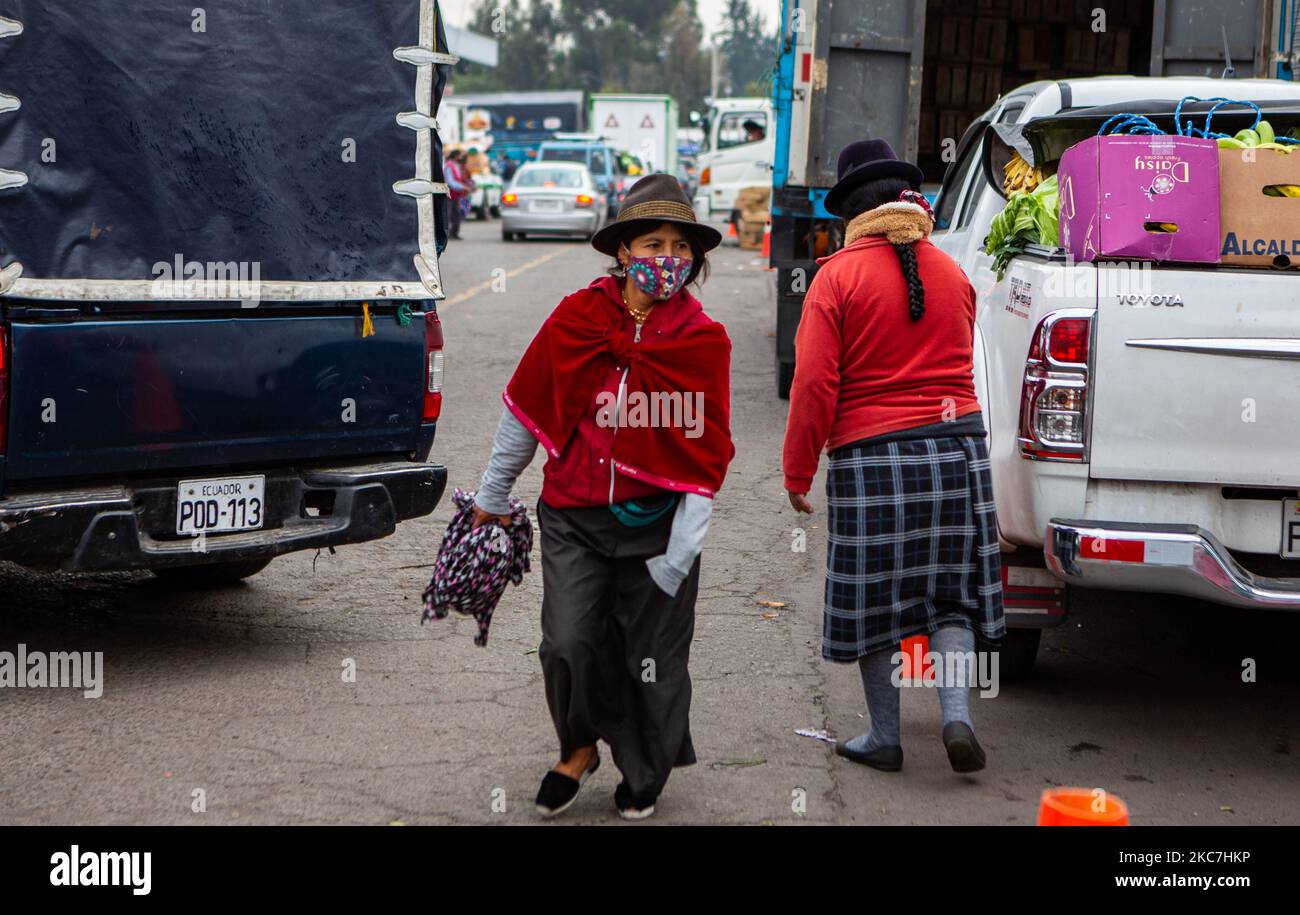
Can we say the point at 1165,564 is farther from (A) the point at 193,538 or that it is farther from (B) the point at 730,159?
(B) the point at 730,159

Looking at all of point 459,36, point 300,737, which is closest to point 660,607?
point 300,737

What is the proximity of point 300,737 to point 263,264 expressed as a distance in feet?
5.73

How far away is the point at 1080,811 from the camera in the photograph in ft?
10.8

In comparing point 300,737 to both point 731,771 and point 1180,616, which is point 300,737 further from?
point 1180,616

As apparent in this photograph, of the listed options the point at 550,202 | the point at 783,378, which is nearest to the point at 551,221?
the point at 550,202

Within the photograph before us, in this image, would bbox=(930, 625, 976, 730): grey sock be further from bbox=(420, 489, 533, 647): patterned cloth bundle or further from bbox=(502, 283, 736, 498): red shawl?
bbox=(420, 489, 533, 647): patterned cloth bundle

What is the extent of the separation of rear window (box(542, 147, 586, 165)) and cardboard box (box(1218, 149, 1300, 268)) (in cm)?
3538

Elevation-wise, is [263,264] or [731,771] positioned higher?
[263,264]

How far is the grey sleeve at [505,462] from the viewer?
423cm

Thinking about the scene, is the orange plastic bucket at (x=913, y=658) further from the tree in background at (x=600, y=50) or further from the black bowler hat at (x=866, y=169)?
the tree in background at (x=600, y=50)

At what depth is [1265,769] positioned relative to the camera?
4.84 m

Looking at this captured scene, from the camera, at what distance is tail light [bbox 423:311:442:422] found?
6.09 m

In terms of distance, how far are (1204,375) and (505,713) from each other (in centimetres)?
243

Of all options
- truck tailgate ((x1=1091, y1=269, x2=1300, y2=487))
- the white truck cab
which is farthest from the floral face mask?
the white truck cab
